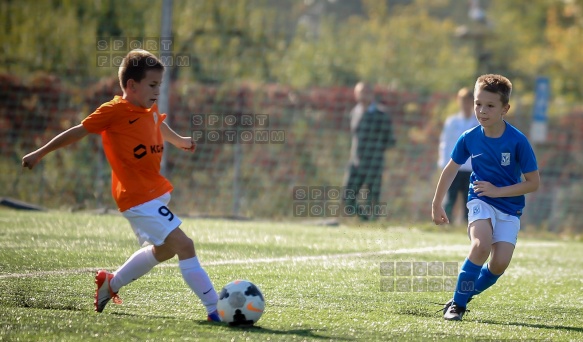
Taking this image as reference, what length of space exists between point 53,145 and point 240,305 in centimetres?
126

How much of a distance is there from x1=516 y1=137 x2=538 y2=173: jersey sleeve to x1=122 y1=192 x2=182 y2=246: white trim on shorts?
202 cm

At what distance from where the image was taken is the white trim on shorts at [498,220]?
4.86m

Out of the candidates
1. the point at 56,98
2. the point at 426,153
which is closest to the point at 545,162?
the point at 426,153

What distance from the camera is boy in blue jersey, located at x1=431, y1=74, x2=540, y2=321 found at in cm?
479

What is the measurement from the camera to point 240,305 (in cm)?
408

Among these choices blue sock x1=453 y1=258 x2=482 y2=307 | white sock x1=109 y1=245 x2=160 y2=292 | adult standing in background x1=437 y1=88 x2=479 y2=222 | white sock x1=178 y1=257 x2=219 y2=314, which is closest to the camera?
white sock x1=178 y1=257 x2=219 y2=314

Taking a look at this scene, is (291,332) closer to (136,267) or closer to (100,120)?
(136,267)

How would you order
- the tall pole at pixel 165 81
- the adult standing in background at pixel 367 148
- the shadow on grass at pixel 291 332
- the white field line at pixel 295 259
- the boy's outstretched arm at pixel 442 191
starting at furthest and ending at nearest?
the adult standing in background at pixel 367 148 → the tall pole at pixel 165 81 → the white field line at pixel 295 259 → the boy's outstretched arm at pixel 442 191 → the shadow on grass at pixel 291 332

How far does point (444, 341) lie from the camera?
3.94m

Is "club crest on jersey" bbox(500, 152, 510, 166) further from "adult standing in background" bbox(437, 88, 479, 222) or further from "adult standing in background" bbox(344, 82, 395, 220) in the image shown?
"adult standing in background" bbox(344, 82, 395, 220)

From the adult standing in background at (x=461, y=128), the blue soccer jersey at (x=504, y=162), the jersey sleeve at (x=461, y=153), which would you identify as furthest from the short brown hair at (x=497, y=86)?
the adult standing in background at (x=461, y=128)

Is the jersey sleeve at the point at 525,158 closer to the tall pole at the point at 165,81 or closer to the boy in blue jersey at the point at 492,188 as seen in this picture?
the boy in blue jersey at the point at 492,188

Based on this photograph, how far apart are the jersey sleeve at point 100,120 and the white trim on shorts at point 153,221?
1.53 feet

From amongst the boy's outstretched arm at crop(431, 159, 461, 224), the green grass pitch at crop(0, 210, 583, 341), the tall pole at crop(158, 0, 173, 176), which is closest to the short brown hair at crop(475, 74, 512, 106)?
the boy's outstretched arm at crop(431, 159, 461, 224)
